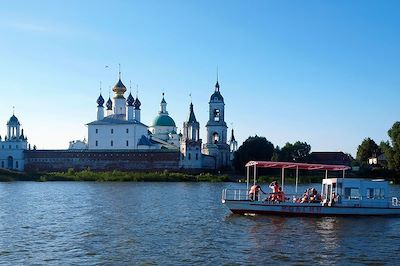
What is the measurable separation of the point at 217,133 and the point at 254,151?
1263 cm

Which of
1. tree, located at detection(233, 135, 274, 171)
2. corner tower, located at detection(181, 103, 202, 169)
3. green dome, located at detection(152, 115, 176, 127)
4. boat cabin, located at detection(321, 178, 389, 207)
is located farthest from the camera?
green dome, located at detection(152, 115, 176, 127)

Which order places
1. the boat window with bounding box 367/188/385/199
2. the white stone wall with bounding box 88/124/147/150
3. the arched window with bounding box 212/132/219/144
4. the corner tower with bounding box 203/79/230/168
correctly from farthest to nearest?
the white stone wall with bounding box 88/124/147/150 < the arched window with bounding box 212/132/219/144 < the corner tower with bounding box 203/79/230/168 < the boat window with bounding box 367/188/385/199

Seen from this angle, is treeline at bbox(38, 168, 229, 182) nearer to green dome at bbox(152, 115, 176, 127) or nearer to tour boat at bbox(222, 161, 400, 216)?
green dome at bbox(152, 115, 176, 127)

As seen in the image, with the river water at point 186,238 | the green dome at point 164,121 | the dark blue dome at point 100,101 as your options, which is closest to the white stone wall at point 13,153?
the dark blue dome at point 100,101

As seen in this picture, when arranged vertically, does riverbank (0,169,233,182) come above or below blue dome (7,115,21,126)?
below

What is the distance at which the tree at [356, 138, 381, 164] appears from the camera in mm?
120938

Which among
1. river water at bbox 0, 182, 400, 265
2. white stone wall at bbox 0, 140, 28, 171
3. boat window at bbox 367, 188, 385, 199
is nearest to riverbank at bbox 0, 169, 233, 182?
white stone wall at bbox 0, 140, 28, 171

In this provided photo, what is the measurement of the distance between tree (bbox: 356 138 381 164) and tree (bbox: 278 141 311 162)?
13780mm

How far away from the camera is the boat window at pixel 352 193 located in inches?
1350

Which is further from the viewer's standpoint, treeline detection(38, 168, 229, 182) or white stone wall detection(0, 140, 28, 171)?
white stone wall detection(0, 140, 28, 171)

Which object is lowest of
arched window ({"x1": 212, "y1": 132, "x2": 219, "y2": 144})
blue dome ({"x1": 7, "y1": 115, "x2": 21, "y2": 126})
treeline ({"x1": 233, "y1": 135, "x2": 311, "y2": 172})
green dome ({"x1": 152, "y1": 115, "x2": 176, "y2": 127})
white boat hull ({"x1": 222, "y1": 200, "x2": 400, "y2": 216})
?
white boat hull ({"x1": 222, "y1": 200, "x2": 400, "y2": 216})

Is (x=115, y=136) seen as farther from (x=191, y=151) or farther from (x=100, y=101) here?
(x=191, y=151)

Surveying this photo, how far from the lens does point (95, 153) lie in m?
106

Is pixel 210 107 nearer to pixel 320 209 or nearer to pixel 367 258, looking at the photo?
pixel 320 209
